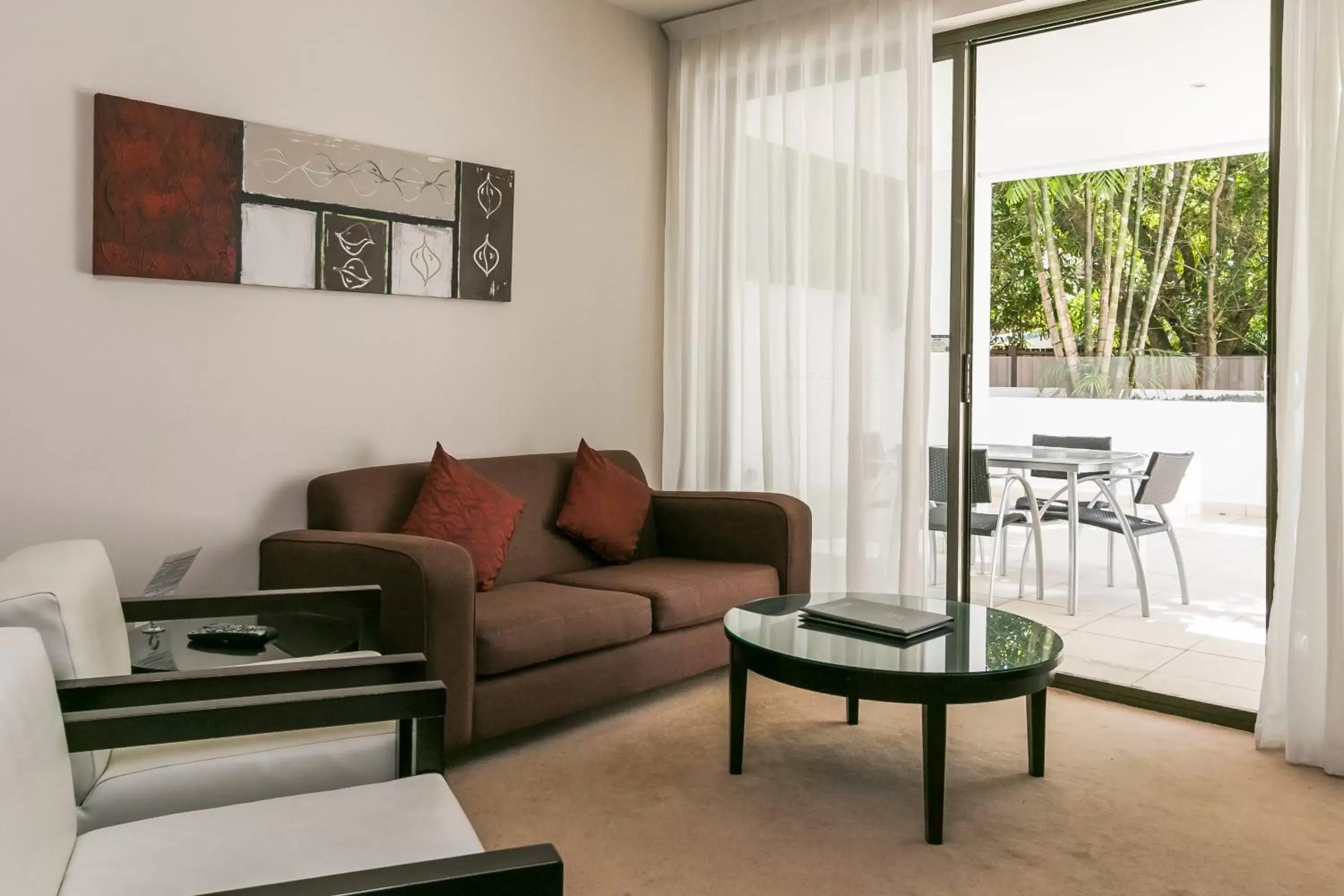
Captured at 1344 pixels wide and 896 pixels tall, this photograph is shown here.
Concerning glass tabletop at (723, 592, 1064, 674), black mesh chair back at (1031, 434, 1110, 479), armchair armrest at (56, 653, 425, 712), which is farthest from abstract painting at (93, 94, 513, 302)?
black mesh chair back at (1031, 434, 1110, 479)

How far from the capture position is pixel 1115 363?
3.91m

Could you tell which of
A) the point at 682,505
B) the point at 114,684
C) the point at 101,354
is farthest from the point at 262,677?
the point at 682,505

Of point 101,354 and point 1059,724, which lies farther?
point 1059,724

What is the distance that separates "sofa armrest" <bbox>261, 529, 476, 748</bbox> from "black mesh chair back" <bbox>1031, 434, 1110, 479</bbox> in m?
2.43

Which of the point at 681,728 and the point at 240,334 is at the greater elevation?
the point at 240,334

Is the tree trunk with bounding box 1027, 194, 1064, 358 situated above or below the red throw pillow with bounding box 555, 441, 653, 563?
above

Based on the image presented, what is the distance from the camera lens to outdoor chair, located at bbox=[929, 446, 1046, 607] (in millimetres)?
4191

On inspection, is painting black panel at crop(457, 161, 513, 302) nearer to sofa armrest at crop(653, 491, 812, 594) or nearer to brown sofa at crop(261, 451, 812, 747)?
brown sofa at crop(261, 451, 812, 747)

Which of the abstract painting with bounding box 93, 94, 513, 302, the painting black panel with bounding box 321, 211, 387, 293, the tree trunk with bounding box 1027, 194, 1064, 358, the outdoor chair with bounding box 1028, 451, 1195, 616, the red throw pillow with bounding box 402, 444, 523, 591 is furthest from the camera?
the tree trunk with bounding box 1027, 194, 1064, 358

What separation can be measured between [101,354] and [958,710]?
116 inches

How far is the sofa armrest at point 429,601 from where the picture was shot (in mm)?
2752

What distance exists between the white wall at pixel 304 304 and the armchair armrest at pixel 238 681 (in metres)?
1.38

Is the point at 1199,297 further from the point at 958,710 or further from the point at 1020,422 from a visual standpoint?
the point at 958,710

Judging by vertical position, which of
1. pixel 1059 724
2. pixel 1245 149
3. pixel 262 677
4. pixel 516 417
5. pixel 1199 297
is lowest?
pixel 1059 724
